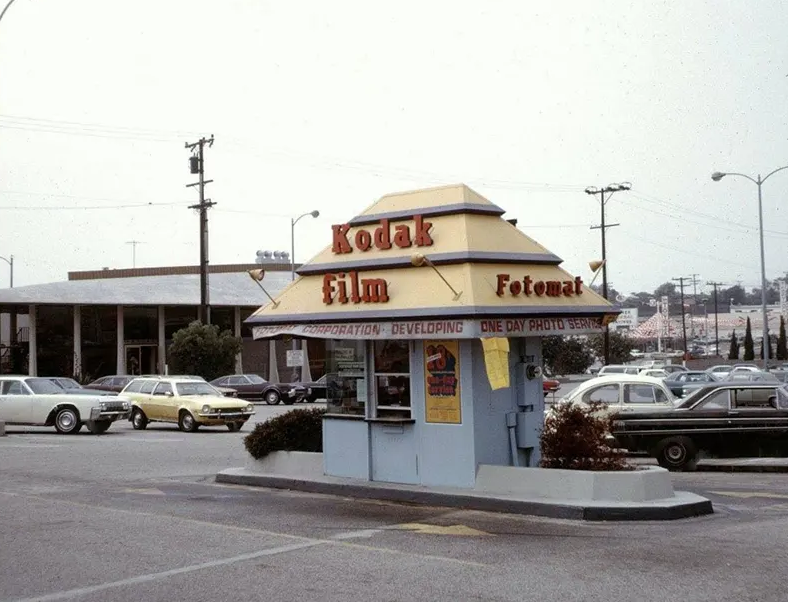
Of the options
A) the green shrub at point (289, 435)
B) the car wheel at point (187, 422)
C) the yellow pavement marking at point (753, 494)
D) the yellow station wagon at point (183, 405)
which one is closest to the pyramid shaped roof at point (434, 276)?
the green shrub at point (289, 435)

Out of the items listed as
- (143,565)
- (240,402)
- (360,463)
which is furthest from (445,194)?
(240,402)

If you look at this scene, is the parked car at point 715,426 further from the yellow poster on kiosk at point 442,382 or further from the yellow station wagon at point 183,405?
the yellow station wagon at point 183,405

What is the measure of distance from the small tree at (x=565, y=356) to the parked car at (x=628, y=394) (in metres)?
45.4

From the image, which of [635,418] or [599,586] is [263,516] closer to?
[599,586]

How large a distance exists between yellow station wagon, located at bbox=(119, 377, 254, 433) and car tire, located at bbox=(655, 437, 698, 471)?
49.4 ft

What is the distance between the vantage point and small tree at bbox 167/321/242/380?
53.0 m

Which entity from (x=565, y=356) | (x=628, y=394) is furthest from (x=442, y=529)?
(x=565, y=356)

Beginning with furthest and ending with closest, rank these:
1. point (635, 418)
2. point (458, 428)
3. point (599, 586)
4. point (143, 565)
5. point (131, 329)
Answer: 1. point (131, 329)
2. point (635, 418)
3. point (458, 428)
4. point (143, 565)
5. point (599, 586)

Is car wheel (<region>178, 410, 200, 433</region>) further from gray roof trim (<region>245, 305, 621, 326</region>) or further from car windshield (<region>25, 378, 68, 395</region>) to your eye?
gray roof trim (<region>245, 305, 621, 326</region>)

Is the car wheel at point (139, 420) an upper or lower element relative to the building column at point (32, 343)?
lower

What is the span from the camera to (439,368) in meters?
15.1

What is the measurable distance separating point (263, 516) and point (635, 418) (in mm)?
8874

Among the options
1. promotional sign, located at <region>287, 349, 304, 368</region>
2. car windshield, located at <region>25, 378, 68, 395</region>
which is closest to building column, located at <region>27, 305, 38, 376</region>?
promotional sign, located at <region>287, 349, 304, 368</region>

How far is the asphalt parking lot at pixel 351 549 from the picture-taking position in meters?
9.09
